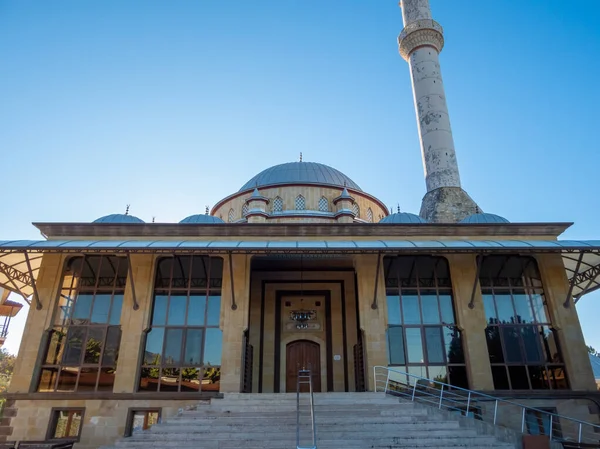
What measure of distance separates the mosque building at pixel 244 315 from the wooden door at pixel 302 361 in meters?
0.07

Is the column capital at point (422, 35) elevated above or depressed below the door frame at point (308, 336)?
above

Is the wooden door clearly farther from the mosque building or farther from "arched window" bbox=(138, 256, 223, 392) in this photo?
"arched window" bbox=(138, 256, 223, 392)

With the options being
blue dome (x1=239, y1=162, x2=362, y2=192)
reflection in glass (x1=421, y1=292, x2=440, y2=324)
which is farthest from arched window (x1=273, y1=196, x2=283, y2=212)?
reflection in glass (x1=421, y1=292, x2=440, y2=324)

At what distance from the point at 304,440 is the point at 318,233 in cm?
655

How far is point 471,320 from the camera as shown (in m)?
12.2

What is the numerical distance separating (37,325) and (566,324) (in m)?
15.1

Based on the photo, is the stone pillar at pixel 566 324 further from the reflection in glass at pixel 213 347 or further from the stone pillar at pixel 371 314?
the reflection in glass at pixel 213 347

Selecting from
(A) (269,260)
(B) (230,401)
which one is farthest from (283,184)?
(B) (230,401)

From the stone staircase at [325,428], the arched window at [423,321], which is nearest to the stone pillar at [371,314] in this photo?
the arched window at [423,321]

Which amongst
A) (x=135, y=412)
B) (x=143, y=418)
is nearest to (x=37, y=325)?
(x=135, y=412)

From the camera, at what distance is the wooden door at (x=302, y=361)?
14531 mm

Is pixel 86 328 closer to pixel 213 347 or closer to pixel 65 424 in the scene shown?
pixel 65 424

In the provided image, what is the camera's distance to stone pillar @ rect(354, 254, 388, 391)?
1172 centimetres

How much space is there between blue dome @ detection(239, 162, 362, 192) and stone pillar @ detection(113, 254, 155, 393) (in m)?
10.8
